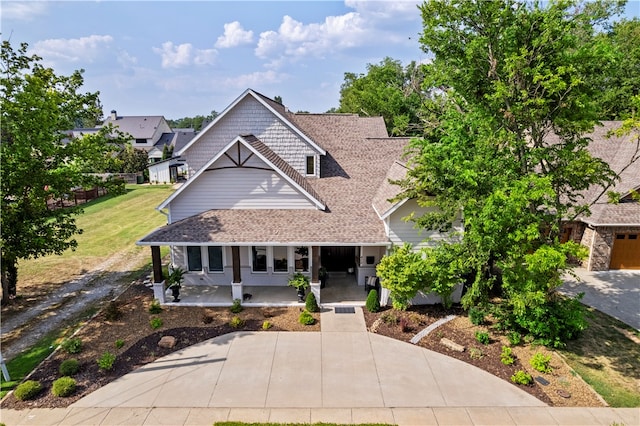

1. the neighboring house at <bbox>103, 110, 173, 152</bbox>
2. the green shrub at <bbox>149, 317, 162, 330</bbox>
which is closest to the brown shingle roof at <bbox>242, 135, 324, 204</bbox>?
the green shrub at <bbox>149, 317, 162, 330</bbox>

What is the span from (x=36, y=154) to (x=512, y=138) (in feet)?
61.9

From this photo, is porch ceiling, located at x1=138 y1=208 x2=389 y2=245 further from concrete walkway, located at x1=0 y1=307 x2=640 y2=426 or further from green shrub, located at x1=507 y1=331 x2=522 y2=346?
green shrub, located at x1=507 y1=331 x2=522 y2=346

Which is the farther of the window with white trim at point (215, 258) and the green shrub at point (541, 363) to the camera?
the window with white trim at point (215, 258)

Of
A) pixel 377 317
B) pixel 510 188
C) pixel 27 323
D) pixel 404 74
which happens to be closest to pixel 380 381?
pixel 377 317

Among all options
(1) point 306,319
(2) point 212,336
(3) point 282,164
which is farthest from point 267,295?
(3) point 282,164

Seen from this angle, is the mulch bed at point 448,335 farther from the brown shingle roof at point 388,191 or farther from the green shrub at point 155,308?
the green shrub at point 155,308

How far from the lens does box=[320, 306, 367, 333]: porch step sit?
50.5 feet

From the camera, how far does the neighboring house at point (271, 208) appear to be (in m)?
16.8

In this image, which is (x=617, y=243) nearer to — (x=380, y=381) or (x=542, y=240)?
(x=542, y=240)

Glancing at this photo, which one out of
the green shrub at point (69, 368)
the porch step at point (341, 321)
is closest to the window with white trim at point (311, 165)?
the porch step at point (341, 321)

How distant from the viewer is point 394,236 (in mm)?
16703

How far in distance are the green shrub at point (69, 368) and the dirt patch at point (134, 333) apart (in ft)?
0.50

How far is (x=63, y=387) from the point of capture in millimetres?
11422

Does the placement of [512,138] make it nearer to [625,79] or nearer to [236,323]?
[236,323]
